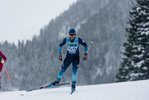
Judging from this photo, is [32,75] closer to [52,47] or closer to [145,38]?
[52,47]

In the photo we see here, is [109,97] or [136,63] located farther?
[136,63]

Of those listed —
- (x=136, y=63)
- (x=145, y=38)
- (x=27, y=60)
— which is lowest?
(x=27, y=60)

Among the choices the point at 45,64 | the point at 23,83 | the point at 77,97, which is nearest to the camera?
the point at 77,97

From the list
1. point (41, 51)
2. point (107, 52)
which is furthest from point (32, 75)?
point (107, 52)

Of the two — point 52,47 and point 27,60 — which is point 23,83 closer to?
point 27,60

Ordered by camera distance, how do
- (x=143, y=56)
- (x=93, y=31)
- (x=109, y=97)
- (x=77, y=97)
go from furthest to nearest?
(x=93, y=31) < (x=143, y=56) < (x=77, y=97) < (x=109, y=97)

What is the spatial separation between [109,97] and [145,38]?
1142 centimetres

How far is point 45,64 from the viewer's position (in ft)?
282

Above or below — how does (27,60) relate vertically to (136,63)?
below

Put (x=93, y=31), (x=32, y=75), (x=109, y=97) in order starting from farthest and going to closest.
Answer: (x=93, y=31)
(x=32, y=75)
(x=109, y=97)

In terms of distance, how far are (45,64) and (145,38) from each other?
7352cm

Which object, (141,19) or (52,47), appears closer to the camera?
(141,19)

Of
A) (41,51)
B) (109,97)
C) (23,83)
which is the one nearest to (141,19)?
(109,97)

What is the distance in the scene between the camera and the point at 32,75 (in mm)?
75875
